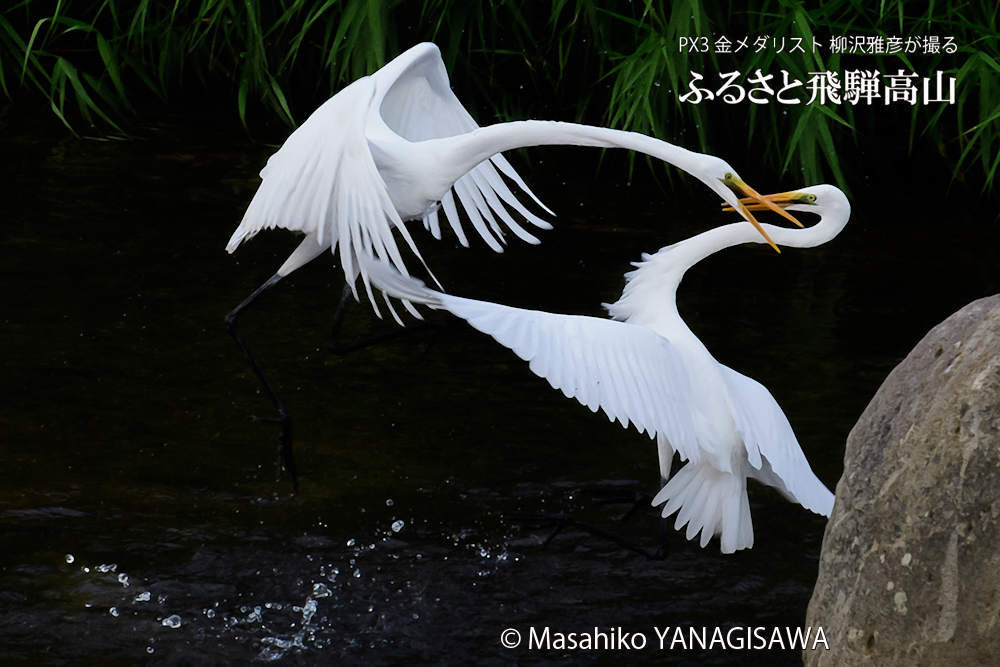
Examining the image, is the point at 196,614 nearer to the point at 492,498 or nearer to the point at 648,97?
the point at 492,498

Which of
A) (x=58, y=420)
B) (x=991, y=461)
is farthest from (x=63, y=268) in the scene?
(x=991, y=461)

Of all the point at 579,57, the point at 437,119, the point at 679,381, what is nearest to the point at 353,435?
the point at 437,119

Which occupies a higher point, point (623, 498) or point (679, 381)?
point (679, 381)

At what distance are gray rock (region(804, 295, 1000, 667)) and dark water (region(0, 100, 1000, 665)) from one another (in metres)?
0.70

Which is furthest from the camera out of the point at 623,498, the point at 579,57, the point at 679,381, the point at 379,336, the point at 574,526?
the point at 579,57

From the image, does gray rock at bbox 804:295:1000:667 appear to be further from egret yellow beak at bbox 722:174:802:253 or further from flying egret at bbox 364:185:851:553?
egret yellow beak at bbox 722:174:802:253

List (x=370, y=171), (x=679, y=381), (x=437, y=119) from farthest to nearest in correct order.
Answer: (x=437, y=119) < (x=370, y=171) < (x=679, y=381)

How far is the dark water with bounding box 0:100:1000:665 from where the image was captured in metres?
2.77

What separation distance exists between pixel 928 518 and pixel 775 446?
0.76m

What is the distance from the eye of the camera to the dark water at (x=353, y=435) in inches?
109

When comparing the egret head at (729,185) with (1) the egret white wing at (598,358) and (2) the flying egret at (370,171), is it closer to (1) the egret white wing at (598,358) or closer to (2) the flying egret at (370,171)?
(2) the flying egret at (370,171)

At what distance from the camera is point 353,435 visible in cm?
358

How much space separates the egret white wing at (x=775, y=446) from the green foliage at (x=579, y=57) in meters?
2.08

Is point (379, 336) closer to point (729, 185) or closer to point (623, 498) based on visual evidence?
point (623, 498)
